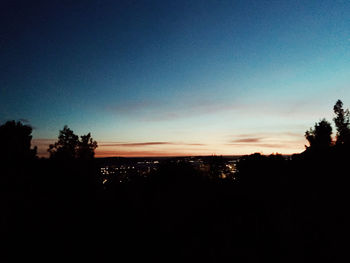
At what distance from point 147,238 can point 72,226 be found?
3.62m

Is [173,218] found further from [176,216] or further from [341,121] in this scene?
[341,121]

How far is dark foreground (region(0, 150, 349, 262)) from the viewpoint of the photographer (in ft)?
26.3

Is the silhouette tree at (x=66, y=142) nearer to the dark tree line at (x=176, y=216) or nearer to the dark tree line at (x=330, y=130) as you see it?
the dark tree line at (x=176, y=216)

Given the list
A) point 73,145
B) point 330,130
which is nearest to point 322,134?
point 330,130

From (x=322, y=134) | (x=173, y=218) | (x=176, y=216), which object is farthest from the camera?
(x=322, y=134)

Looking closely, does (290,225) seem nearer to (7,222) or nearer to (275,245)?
(275,245)

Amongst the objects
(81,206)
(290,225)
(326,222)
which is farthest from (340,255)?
(81,206)

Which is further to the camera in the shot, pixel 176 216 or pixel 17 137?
pixel 17 137

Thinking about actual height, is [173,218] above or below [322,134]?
below

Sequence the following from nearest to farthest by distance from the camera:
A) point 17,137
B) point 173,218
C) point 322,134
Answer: point 173,218 < point 17,137 < point 322,134

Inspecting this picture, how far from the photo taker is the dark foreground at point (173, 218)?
8016 mm

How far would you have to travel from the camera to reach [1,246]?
28.7ft

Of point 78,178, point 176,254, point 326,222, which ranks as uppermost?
point 78,178

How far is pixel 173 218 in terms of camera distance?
1095 centimetres
